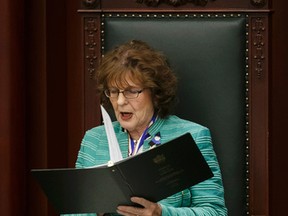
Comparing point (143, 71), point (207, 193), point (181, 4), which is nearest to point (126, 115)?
point (143, 71)

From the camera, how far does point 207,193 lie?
8.21 ft

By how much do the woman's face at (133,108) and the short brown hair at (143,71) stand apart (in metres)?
0.02

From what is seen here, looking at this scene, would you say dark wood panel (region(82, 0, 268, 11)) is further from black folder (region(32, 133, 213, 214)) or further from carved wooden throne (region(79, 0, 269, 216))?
black folder (region(32, 133, 213, 214))

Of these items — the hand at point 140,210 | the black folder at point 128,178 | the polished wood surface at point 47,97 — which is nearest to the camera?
the black folder at point 128,178

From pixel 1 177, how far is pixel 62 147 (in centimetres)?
28

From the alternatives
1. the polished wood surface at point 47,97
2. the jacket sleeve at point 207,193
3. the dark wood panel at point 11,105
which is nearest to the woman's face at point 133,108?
the jacket sleeve at point 207,193

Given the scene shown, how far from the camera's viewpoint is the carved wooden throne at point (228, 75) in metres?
2.75

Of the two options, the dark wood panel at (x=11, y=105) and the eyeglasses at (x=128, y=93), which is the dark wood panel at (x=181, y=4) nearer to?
the dark wood panel at (x=11, y=105)

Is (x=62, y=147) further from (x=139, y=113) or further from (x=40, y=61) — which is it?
(x=139, y=113)

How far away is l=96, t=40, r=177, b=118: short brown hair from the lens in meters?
2.52

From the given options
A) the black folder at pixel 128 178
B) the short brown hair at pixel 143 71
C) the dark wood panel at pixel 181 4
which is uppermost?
the dark wood panel at pixel 181 4

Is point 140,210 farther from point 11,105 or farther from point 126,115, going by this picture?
point 11,105

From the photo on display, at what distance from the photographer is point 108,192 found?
2.23 m
